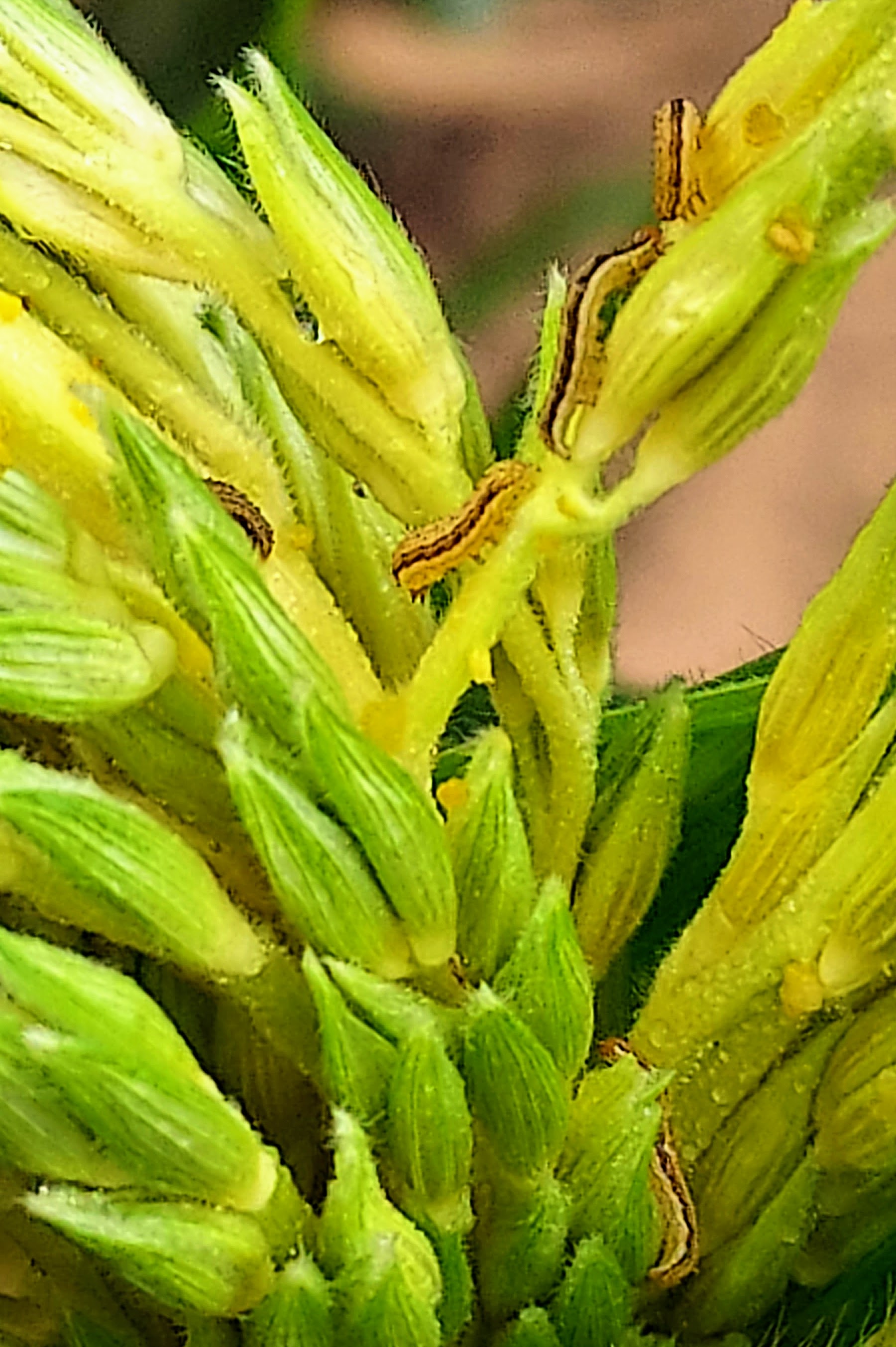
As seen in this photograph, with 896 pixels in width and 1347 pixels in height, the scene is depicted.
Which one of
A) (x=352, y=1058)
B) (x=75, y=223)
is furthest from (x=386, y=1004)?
(x=75, y=223)

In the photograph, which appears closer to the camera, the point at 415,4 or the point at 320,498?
the point at 320,498

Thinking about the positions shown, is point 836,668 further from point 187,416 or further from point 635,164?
point 635,164

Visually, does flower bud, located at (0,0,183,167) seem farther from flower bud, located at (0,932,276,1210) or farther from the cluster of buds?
flower bud, located at (0,932,276,1210)

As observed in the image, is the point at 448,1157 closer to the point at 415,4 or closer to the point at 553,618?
the point at 553,618

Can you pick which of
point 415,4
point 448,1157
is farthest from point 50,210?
point 415,4

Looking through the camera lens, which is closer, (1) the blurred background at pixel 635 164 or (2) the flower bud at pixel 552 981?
(2) the flower bud at pixel 552 981

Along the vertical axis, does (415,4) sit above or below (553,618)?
above

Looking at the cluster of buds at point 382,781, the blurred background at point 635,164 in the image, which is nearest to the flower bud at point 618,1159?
the cluster of buds at point 382,781

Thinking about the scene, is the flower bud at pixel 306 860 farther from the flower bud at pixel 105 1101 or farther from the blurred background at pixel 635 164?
the blurred background at pixel 635 164
